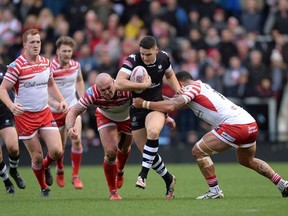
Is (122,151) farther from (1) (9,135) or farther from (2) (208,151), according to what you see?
(2) (208,151)

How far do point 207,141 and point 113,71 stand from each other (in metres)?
10.4

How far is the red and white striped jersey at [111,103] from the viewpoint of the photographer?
44.3 ft

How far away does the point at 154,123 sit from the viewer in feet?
43.3

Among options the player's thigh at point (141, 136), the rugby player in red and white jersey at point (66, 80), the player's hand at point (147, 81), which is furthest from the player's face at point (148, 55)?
the rugby player in red and white jersey at point (66, 80)

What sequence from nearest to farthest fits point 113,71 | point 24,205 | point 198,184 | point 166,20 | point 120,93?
point 24,205
point 120,93
point 198,184
point 113,71
point 166,20

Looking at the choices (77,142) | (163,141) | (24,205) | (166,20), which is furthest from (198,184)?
(166,20)

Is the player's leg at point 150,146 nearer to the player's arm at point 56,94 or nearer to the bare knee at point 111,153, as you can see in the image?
the bare knee at point 111,153

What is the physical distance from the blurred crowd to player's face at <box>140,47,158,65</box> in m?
9.29

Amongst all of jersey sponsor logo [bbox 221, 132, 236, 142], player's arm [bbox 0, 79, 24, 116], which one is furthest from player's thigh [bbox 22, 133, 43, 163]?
jersey sponsor logo [bbox 221, 132, 236, 142]

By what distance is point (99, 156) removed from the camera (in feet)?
76.6

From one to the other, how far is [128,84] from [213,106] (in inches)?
52.8

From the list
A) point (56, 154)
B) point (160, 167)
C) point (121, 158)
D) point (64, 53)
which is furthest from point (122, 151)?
point (64, 53)

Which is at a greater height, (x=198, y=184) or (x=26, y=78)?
(x=26, y=78)

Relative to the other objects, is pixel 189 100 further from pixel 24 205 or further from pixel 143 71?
pixel 24 205
